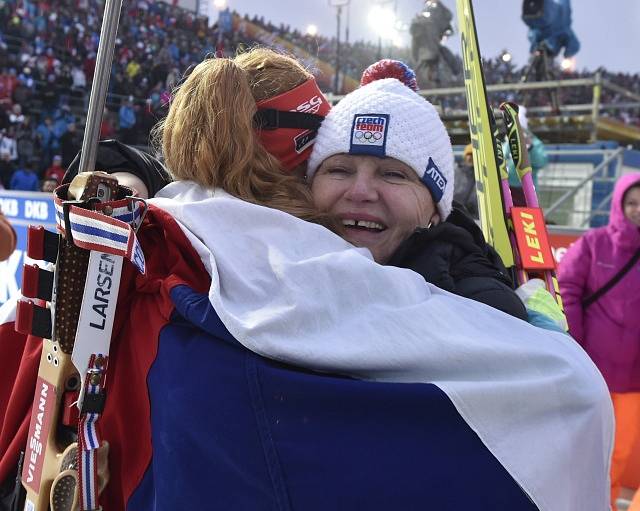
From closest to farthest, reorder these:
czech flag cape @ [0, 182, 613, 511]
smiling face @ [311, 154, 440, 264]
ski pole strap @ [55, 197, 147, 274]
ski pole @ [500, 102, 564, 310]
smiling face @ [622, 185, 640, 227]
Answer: czech flag cape @ [0, 182, 613, 511]
ski pole strap @ [55, 197, 147, 274]
smiling face @ [311, 154, 440, 264]
ski pole @ [500, 102, 564, 310]
smiling face @ [622, 185, 640, 227]

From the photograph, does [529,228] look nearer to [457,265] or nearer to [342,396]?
[457,265]

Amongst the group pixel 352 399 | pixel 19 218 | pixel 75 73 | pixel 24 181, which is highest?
pixel 75 73

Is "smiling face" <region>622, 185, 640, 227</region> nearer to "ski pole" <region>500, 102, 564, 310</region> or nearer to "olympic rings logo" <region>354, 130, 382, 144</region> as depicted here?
"ski pole" <region>500, 102, 564, 310</region>

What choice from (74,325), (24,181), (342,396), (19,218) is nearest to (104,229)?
(74,325)

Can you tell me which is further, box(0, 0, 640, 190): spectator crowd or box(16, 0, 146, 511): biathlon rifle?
box(0, 0, 640, 190): spectator crowd

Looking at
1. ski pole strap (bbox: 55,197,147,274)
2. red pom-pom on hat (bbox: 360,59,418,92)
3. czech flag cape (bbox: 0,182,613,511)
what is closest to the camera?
czech flag cape (bbox: 0,182,613,511)

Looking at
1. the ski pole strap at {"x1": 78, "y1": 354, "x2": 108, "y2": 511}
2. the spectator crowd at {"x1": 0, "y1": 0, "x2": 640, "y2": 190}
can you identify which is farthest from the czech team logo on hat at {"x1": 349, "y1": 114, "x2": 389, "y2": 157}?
the spectator crowd at {"x1": 0, "y1": 0, "x2": 640, "y2": 190}

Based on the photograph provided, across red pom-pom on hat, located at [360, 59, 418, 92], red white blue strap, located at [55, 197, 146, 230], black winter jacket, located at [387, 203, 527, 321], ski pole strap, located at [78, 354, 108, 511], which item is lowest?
ski pole strap, located at [78, 354, 108, 511]

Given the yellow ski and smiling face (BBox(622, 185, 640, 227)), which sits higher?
the yellow ski

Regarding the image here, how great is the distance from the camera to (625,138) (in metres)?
12.6

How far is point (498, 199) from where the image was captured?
2.14 m

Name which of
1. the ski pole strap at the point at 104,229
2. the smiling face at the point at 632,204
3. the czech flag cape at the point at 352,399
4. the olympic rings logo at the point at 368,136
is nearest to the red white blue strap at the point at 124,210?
the ski pole strap at the point at 104,229

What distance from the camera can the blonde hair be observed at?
3.74 ft

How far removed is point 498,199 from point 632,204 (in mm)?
1652
